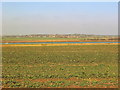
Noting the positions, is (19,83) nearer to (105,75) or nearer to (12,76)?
(12,76)

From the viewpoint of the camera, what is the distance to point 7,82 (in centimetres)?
1184

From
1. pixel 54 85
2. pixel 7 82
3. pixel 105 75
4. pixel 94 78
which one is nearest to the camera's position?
pixel 54 85

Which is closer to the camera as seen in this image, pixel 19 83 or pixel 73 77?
pixel 19 83

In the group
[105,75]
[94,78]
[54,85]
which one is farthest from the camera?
→ [105,75]

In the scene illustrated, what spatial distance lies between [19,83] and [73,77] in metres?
3.34

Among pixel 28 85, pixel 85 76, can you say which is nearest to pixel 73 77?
pixel 85 76

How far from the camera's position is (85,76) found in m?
13.5

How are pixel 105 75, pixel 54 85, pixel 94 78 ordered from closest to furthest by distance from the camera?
pixel 54 85 < pixel 94 78 < pixel 105 75

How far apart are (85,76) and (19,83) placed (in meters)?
4.11

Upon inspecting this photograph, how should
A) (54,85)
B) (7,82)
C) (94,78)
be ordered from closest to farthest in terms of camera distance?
(54,85)
(7,82)
(94,78)

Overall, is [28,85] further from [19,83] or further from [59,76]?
[59,76]

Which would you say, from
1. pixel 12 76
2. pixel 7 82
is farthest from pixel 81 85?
pixel 12 76

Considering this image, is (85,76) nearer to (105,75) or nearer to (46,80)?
(105,75)

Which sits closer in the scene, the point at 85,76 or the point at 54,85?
the point at 54,85
